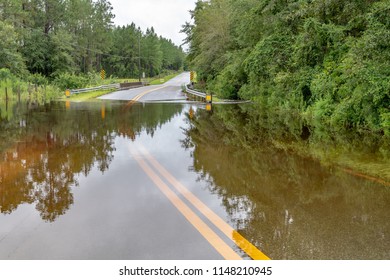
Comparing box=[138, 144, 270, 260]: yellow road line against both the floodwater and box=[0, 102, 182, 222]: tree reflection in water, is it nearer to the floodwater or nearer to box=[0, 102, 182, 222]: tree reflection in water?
the floodwater

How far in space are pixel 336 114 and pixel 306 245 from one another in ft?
41.0

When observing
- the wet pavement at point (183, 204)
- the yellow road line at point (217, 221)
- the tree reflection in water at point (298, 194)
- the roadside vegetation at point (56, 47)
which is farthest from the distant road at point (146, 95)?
the yellow road line at point (217, 221)

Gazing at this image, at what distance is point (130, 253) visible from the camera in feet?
14.1

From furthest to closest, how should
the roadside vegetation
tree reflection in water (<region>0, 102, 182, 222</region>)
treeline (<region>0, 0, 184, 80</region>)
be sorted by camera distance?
treeline (<region>0, 0, 184, 80</region>) < the roadside vegetation < tree reflection in water (<region>0, 102, 182, 222</region>)

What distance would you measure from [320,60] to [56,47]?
54.2 meters

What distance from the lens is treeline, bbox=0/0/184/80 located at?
56.8 meters

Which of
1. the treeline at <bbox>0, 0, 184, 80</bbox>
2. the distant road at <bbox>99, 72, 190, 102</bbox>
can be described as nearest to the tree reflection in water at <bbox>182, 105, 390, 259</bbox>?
the distant road at <bbox>99, 72, 190, 102</bbox>

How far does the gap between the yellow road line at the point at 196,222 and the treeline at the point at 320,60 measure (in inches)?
356

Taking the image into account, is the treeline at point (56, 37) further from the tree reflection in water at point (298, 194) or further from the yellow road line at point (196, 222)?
the yellow road line at point (196, 222)

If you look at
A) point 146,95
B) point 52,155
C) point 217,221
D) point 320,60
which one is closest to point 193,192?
point 217,221

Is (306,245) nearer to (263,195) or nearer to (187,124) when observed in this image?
(263,195)

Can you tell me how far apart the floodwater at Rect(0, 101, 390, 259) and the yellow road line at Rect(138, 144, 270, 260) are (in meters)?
0.10

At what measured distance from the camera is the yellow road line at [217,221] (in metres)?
4.37
